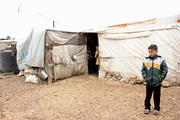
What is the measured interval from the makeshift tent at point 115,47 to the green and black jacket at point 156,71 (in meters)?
2.58

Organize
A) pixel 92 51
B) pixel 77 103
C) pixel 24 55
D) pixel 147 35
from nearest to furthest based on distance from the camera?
pixel 77 103, pixel 147 35, pixel 24 55, pixel 92 51

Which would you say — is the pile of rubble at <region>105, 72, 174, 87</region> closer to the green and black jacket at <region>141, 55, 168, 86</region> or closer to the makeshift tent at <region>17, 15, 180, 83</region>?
the makeshift tent at <region>17, 15, 180, 83</region>

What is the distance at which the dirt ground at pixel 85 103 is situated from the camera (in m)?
3.30

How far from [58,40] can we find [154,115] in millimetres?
4709

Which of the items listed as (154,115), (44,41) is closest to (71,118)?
(154,115)

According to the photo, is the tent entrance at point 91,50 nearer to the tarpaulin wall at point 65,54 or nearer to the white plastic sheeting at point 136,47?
the tarpaulin wall at point 65,54

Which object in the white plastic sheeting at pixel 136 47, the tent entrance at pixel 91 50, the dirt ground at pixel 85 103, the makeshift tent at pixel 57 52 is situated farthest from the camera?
the tent entrance at pixel 91 50

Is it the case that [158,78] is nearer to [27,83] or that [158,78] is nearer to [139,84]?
[139,84]

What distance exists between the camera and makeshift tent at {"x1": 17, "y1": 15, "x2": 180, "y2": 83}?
5.18m

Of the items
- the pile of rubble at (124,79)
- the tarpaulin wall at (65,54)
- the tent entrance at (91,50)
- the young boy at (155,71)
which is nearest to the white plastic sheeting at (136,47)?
the pile of rubble at (124,79)

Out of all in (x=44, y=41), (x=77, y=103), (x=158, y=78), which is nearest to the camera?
(x=158, y=78)

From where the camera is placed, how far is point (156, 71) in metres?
3.00

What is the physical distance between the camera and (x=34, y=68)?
6.96m

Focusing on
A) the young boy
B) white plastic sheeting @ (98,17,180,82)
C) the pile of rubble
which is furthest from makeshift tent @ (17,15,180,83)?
the young boy
